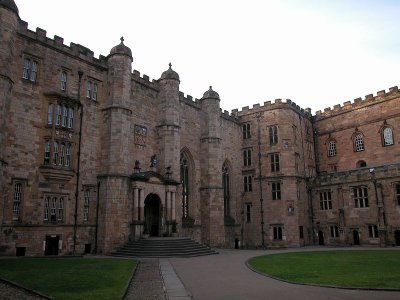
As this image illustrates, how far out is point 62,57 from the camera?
26.4m

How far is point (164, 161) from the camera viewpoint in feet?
106

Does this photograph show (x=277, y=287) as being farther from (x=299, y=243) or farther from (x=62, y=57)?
(x=299, y=243)

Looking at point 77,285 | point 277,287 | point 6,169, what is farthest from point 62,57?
point 277,287

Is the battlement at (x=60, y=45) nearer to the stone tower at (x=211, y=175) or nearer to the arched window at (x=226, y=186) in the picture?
the stone tower at (x=211, y=175)

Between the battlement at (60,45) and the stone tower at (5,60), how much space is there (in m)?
1.09

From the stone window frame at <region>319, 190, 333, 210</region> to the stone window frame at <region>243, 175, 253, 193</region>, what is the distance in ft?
25.7

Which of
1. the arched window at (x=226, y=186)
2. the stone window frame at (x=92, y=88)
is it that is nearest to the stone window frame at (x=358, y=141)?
the arched window at (x=226, y=186)

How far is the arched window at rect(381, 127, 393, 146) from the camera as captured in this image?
127 ft

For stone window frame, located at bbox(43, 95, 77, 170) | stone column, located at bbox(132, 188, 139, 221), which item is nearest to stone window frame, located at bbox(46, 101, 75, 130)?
stone window frame, located at bbox(43, 95, 77, 170)

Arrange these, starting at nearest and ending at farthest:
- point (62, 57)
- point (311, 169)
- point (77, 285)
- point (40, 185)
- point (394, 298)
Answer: point (394, 298) → point (77, 285) → point (40, 185) → point (62, 57) → point (311, 169)

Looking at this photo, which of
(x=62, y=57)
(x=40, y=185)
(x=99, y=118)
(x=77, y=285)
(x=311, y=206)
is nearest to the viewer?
(x=77, y=285)

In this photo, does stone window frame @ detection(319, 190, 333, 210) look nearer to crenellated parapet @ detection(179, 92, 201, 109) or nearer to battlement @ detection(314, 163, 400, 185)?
battlement @ detection(314, 163, 400, 185)

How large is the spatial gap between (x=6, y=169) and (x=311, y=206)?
31579 millimetres

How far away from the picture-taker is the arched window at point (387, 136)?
38688 millimetres
